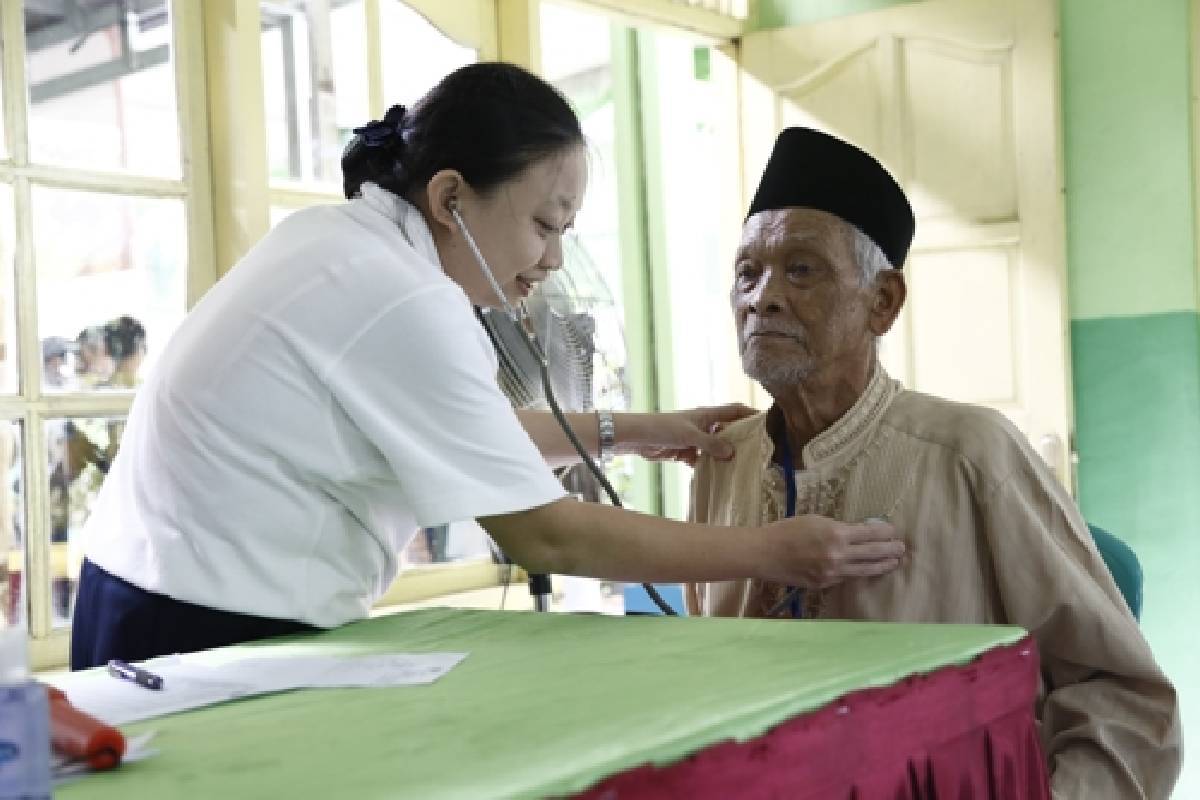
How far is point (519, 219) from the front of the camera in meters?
1.58

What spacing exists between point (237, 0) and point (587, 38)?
9.55 feet

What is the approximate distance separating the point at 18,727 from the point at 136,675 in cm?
45

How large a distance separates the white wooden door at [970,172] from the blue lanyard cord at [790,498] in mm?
1887

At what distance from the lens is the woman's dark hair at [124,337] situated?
2645 mm

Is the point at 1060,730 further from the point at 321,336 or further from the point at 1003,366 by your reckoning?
the point at 1003,366

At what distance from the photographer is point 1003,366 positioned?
3.61 meters

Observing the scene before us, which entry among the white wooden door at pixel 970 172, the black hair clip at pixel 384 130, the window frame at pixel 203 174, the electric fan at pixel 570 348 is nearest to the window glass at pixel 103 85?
the window frame at pixel 203 174

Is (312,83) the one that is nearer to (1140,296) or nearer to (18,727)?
(1140,296)

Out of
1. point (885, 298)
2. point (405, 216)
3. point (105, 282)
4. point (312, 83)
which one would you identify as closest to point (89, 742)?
point (405, 216)

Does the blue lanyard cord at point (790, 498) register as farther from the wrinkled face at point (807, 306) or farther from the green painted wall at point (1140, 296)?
the green painted wall at point (1140, 296)

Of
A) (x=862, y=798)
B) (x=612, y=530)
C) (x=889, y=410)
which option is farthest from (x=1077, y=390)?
(x=862, y=798)

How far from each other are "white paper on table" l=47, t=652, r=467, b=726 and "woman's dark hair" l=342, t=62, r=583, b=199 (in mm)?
612

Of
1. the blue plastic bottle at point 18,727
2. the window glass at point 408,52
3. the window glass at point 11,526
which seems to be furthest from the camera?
the window glass at point 408,52

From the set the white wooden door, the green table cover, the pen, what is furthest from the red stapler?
the white wooden door
